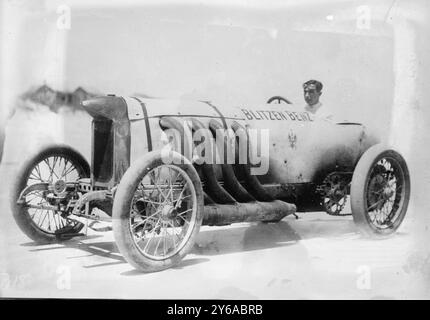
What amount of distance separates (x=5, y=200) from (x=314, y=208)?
309cm

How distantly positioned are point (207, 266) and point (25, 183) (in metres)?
1.82

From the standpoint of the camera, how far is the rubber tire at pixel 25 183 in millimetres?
5250

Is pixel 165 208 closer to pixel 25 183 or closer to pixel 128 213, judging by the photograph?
pixel 128 213

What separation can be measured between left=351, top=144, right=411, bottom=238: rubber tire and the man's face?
75 centimetres

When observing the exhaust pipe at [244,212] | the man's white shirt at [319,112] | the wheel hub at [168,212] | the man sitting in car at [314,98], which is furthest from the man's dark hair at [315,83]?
the wheel hub at [168,212]

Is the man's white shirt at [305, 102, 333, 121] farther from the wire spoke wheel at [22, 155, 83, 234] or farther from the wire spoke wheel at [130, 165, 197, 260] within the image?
the wire spoke wheel at [22, 155, 83, 234]

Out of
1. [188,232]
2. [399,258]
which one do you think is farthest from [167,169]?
[399,258]

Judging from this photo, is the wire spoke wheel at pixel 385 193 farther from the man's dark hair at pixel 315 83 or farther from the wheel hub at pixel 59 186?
the wheel hub at pixel 59 186

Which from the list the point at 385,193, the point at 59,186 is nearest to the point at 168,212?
the point at 59,186

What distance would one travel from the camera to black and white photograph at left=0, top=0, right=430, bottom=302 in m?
5.03

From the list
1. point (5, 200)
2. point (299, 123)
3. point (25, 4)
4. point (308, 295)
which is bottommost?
point (308, 295)

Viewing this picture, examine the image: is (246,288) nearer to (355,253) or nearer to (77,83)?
(355,253)

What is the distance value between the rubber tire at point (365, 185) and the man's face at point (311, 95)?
754 mm

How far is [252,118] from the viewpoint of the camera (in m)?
5.73
